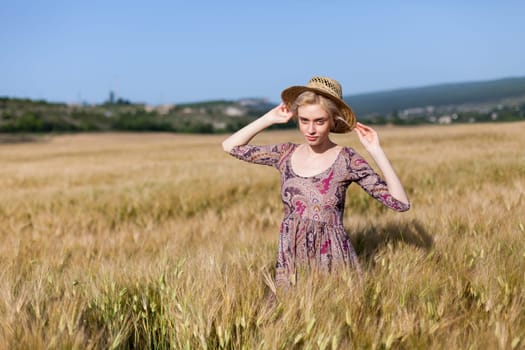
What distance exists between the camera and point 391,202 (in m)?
2.05

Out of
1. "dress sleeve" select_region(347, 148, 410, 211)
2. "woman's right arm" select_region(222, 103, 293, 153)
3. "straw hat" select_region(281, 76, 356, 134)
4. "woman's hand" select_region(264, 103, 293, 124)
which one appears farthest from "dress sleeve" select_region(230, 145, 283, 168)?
"dress sleeve" select_region(347, 148, 410, 211)

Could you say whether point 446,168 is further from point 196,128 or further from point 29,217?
point 196,128

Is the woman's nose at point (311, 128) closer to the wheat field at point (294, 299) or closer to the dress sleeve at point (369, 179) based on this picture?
the dress sleeve at point (369, 179)

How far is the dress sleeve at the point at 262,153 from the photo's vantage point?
2.36 metres

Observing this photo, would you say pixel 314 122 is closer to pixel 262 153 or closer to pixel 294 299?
pixel 262 153

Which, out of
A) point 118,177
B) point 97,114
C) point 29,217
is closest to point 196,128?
point 97,114

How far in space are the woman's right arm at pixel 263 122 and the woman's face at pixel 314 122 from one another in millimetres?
106

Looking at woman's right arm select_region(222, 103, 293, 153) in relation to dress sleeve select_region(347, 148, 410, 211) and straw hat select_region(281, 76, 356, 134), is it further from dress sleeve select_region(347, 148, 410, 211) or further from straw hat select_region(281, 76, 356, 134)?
dress sleeve select_region(347, 148, 410, 211)

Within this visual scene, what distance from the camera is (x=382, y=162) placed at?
1987 mm


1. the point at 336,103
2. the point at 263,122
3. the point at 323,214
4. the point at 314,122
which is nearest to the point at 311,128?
the point at 314,122

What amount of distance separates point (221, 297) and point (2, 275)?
0.85 metres

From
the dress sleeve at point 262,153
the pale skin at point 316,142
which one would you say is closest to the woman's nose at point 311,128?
A: the pale skin at point 316,142

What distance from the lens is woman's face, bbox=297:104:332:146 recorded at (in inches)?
82.5

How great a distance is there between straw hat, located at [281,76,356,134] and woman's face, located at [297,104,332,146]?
64mm
